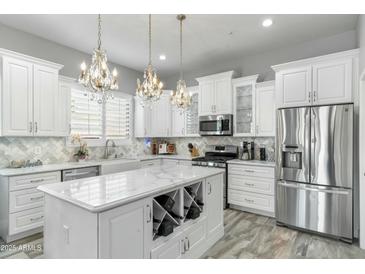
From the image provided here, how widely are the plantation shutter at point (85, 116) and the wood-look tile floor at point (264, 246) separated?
6.26 feet

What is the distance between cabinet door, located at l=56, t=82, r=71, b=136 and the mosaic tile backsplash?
27 centimetres

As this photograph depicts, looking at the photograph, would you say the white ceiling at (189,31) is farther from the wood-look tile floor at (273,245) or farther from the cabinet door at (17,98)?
the wood-look tile floor at (273,245)

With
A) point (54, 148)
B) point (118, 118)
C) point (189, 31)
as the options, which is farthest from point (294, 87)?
point (54, 148)

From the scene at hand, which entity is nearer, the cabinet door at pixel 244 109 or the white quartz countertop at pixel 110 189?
the white quartz countertop at pixel 110 189

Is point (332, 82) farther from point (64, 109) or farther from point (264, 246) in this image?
point (64, 109)

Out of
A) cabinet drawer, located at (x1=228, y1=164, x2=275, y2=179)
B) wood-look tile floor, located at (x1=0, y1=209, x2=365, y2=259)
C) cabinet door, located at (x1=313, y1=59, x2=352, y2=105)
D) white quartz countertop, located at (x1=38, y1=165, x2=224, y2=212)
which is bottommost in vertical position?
wood-look tile floor, located at (x1=0, y1=209, x2=365, y2=259)

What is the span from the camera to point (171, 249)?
191 centimetres

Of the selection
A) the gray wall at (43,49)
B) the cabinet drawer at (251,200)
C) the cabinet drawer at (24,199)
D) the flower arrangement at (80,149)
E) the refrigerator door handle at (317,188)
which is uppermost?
the gray wall at (43,49)

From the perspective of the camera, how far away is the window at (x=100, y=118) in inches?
152

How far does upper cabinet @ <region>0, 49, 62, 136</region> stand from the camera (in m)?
2.75

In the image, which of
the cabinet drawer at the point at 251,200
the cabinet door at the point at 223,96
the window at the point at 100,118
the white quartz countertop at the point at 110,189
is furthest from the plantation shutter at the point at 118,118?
the cabinet drawer at the point at 251,200

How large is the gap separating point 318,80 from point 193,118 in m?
2.63

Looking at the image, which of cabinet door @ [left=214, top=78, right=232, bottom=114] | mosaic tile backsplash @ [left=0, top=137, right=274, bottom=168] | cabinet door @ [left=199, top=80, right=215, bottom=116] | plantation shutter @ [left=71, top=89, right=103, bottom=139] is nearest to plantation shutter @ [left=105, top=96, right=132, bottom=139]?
plantation shutter @ [left=71, top=89, right=103, bottom=139]

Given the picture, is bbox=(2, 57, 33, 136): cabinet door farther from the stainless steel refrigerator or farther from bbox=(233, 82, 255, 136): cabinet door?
the stainless steel refrigerator
